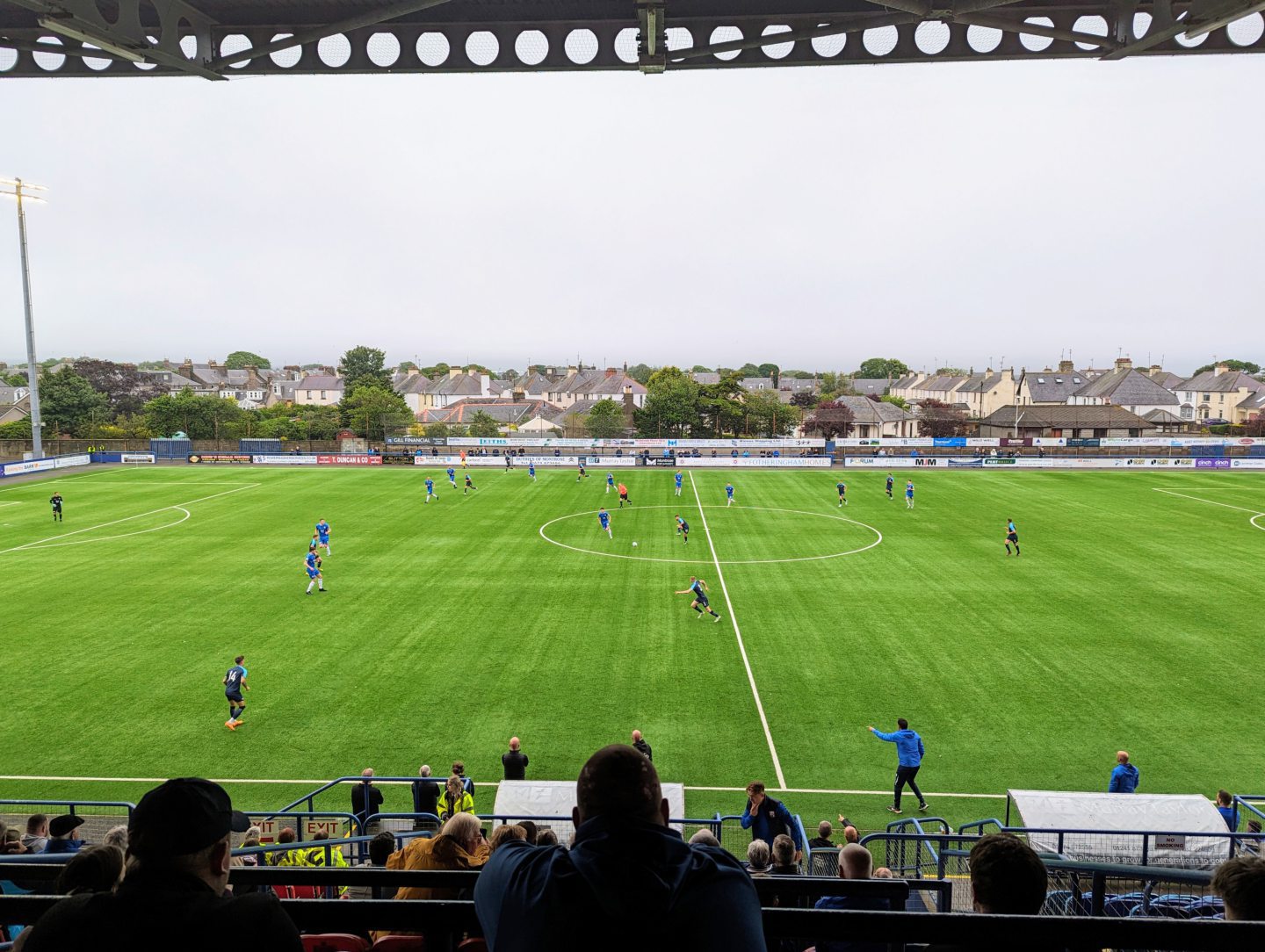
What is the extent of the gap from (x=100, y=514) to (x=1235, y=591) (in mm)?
46214

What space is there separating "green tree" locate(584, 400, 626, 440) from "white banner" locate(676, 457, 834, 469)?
39.3ft

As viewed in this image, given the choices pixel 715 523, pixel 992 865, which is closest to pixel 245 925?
pixel 992 865

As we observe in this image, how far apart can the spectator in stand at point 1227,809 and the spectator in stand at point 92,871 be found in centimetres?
1308

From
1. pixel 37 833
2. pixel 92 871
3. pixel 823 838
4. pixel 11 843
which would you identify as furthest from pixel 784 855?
pixel 37 833

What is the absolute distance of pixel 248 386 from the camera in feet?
476

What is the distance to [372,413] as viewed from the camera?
76.3 meters

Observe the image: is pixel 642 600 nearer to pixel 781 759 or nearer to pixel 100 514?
pixel 781 759

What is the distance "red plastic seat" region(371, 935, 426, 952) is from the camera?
10.3 ft

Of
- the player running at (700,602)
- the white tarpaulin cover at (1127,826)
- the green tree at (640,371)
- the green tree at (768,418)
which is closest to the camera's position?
→ the white tarpaulin cover at (1127,826)

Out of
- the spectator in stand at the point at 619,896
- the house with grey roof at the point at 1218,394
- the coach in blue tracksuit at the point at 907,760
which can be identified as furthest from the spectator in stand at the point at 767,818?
the house with grey roof at the point at 1218,394

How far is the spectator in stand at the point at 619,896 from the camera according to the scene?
1952mm

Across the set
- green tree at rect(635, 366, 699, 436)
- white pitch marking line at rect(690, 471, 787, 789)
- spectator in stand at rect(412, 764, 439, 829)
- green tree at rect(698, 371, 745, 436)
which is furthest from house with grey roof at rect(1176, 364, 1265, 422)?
spectator in stand at rect(412, 764, 439, 829)

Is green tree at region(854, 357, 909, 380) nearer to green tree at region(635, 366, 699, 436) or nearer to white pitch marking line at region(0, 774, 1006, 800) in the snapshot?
green tree at region(635, 366, 699, 436)

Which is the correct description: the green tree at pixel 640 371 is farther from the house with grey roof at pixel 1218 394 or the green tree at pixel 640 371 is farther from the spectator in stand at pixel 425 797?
the spectator in stand at pixel 425 797
